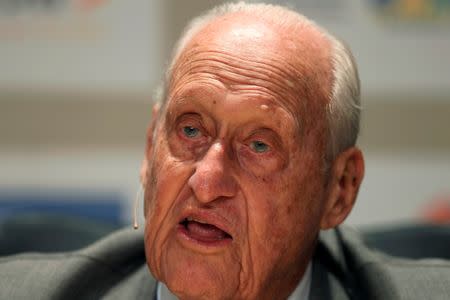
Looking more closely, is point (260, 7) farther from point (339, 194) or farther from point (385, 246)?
point (385, 246)

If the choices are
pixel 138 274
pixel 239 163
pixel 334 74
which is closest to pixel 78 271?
pixel 138 274

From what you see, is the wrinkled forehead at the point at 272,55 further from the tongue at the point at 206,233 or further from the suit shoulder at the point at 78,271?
the suit shoulder at the point at 78,271

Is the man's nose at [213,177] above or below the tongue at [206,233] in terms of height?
above

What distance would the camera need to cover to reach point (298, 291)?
7.83 feet

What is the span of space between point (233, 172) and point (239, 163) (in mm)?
37

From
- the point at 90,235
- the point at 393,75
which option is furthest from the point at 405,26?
the point at 90,235

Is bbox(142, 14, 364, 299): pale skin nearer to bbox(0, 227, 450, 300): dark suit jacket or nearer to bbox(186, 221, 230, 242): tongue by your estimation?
bbox(186, 221, 230, 242): tongue

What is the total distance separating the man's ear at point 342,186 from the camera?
2357 millimetres

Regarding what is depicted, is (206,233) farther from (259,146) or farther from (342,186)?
(342,186)

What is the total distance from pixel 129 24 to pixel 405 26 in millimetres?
1334

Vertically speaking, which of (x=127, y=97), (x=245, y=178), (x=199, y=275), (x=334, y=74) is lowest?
(x=127, y=97)

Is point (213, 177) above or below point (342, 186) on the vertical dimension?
above

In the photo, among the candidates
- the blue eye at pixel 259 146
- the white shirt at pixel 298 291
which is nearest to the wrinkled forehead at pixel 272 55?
the blue eye at pixel 259 146

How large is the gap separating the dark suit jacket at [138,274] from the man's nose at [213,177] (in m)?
0.47
